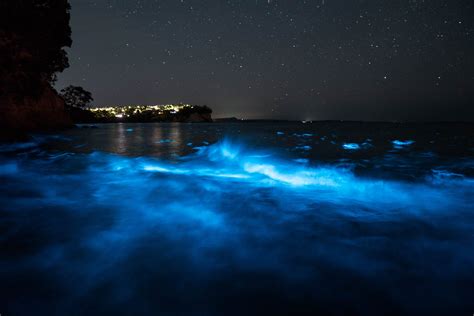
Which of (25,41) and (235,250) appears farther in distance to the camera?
(25,41)

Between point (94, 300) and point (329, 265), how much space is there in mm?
2361

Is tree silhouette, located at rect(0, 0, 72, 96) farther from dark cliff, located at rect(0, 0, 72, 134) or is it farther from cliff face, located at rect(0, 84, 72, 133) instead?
cliff face, located at rect(0, 84, 72, 133)

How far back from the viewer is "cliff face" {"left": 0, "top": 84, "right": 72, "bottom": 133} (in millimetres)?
20094

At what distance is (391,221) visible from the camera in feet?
13.7

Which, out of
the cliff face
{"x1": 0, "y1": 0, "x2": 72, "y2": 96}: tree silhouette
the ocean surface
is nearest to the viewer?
the ocean surface

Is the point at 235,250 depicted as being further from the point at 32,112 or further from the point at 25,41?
the point at 32,112

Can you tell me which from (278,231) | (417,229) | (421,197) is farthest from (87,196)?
(421,197)

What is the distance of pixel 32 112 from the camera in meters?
25.0

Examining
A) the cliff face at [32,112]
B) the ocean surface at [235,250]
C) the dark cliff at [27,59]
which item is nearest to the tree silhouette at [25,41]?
the dark cliff at [27,59]

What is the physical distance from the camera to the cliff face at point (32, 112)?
20.1 metres

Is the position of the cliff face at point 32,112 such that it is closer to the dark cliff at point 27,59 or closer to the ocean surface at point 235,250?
the dark cliff at point 27,59

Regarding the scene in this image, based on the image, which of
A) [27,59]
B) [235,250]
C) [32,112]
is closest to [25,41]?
[27,59]

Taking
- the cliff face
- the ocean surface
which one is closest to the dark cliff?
the cliff face

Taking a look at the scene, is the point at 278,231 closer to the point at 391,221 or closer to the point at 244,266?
the point at 244,266
